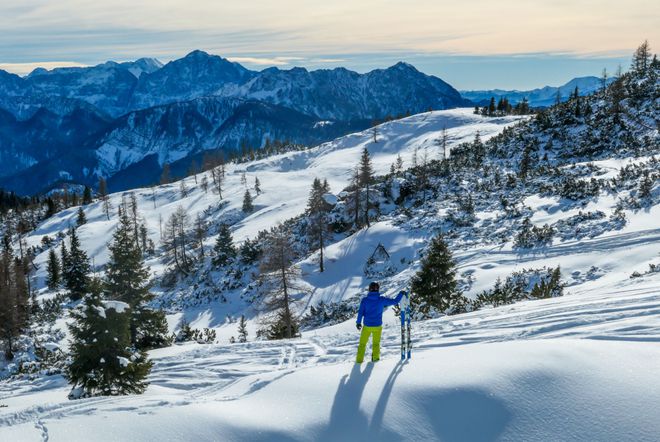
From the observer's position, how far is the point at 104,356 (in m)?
11.9

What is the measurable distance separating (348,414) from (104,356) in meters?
8.08

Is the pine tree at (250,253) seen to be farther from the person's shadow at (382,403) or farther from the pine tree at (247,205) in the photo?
the person's shadow at (382,403)

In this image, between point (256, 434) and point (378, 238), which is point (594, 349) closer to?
point (256, 434)

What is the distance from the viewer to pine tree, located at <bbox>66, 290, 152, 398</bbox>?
11.7m

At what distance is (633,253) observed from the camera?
20812 mm

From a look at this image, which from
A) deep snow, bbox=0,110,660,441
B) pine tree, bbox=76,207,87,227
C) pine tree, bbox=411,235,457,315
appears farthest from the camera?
pine tree, bbox=76,207,87,227

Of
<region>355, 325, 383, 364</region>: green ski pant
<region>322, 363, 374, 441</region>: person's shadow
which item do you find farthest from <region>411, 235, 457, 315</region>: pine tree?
<region>322, 363, 374, 441</region>: person's shadow

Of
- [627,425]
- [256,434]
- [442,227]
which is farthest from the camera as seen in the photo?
[442,227]

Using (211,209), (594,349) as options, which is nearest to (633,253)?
(594,349)

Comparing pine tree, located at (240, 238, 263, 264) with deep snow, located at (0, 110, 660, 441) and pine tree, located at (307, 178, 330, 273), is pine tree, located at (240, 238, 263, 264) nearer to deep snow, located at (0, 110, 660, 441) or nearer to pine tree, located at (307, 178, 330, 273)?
pine tree, located at (307, 178, 330, 273)

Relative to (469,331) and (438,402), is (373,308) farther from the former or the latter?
(469,331)

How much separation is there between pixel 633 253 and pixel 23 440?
79.1 ft

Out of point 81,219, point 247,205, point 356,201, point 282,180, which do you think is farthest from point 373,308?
point 81,219

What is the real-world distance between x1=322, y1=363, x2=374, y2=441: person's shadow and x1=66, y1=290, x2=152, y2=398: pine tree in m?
6.65
